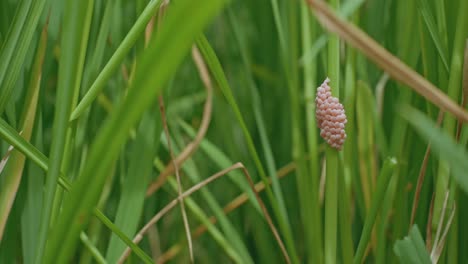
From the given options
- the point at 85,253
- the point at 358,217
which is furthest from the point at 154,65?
the point at 358,217

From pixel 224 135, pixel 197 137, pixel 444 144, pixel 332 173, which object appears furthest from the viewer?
pixel 224 135

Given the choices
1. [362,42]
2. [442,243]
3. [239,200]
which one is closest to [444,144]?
[362,42]

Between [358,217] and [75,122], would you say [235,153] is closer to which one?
[358,217]

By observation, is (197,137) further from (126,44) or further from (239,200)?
→ (126,44)

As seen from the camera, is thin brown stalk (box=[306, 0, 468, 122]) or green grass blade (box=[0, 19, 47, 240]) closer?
thin brown stalk (box=[306, 0, 468, 122])

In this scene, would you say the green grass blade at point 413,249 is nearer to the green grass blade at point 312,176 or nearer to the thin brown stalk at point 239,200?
the green grass blade at point 312,176

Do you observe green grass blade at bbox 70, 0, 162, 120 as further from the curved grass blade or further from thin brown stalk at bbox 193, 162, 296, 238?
thin brown stalk at bbox 193, 162, 296, 238

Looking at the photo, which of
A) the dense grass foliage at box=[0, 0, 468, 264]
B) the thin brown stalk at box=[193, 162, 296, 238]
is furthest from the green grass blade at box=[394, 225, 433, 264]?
the thin brown stalk at box=[193, 162, 296, 238]
